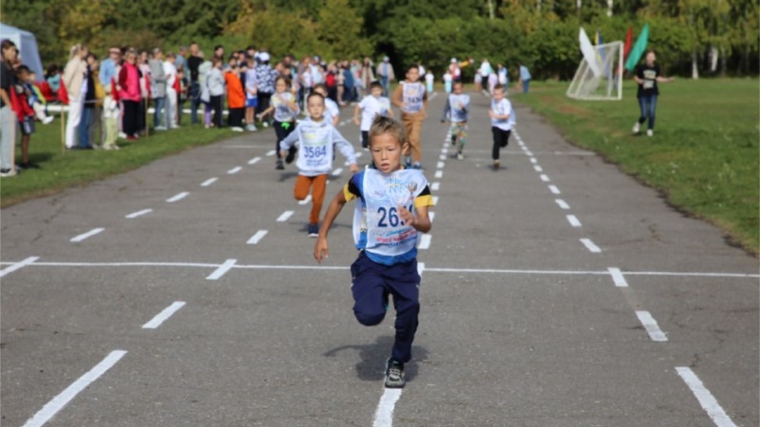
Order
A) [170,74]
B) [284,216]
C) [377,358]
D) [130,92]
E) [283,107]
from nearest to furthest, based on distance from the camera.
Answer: [377,358], [284,216], [283,107], [130,92], [170,74]

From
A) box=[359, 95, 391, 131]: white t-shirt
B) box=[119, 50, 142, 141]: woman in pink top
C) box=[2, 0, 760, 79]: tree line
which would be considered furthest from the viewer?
box=[2, 0, 760, 79]: tree line

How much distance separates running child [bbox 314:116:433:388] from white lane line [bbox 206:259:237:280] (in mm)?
4198

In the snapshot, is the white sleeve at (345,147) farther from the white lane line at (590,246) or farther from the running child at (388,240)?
the running child at (388,240)

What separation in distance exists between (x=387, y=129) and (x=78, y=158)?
17.4m

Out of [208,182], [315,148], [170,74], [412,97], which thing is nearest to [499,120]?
[412,97]

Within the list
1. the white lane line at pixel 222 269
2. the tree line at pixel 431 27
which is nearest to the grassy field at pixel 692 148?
the white lane line at pixel 222 269

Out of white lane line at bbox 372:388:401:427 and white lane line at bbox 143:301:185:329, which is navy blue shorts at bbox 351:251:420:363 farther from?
white lane line at bbox 143:301:185:329

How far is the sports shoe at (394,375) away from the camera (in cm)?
773

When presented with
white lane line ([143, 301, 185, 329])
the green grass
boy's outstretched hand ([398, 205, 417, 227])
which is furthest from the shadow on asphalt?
the green grass

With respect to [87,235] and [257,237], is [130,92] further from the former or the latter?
[257,237]

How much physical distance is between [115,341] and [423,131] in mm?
27291

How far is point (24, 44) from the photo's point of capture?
137 feet

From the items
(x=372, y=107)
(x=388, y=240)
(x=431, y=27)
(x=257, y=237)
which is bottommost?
(x=257, y=237)

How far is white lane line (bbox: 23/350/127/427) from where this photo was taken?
22.6 ft
